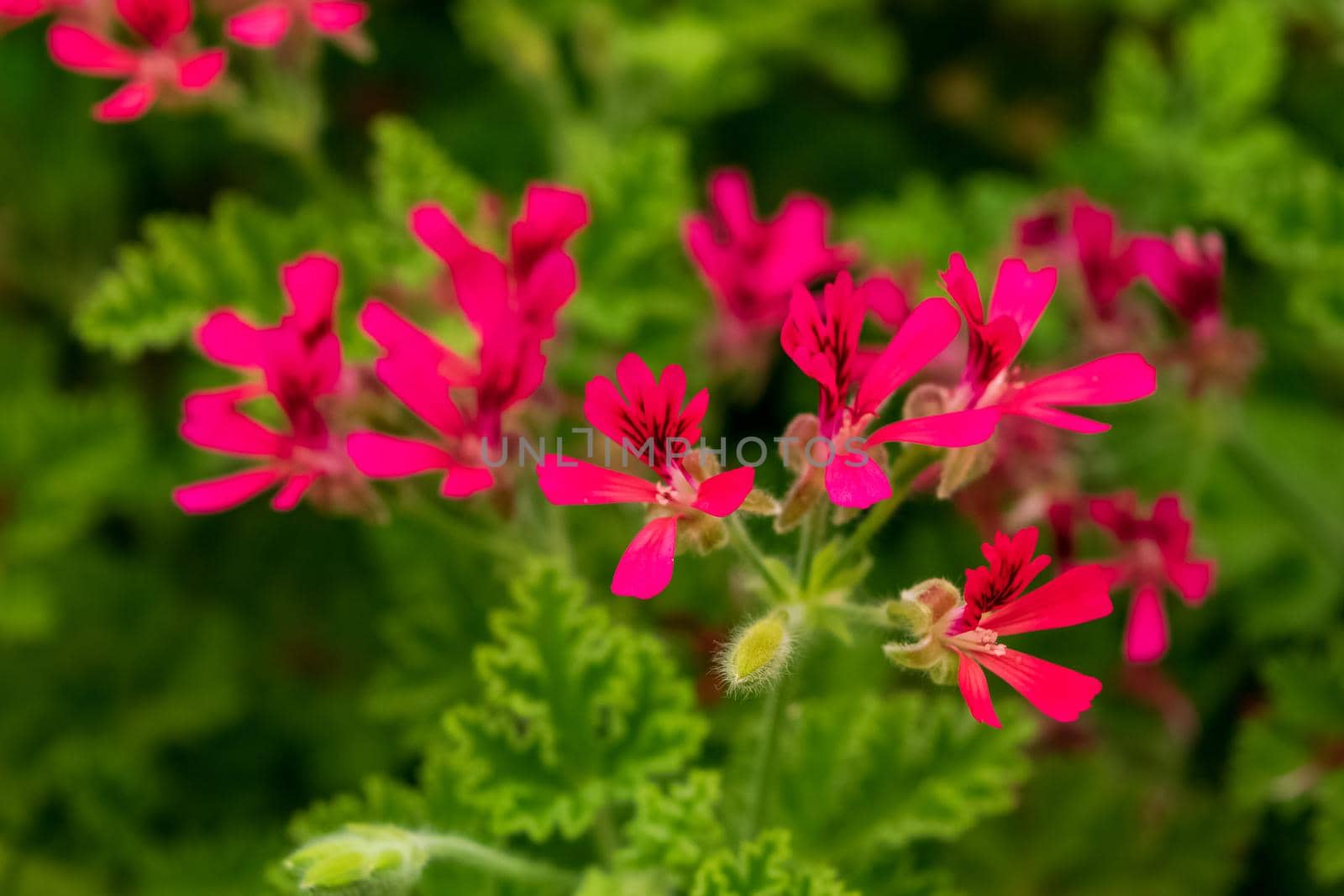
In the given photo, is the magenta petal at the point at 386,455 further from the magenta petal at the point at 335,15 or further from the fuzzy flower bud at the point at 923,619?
the magenta petal at the point at 335,15

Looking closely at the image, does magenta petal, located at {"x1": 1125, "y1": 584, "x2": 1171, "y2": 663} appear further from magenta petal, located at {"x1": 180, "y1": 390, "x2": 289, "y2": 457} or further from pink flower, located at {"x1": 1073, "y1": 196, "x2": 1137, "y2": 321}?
magenta petal, located at {"x1": 180, "y1": 390, "x2": 289, "y2": 457}

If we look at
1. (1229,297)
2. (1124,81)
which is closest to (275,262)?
(1124,81)

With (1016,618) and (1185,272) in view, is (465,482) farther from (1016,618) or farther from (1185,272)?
(1185,272)

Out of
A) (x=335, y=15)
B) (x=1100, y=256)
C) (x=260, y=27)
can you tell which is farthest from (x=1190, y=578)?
(x=260, y=27)

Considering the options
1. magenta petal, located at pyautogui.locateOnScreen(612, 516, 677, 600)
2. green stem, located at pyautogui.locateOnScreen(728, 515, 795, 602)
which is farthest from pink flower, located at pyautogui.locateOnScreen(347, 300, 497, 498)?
green stem, located at pyautogui.locateOnScreen(728, 515, 795, 602)

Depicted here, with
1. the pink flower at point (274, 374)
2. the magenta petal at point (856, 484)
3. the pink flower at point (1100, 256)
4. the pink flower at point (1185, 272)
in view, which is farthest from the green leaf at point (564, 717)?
the pink flower at point (1185, 272)

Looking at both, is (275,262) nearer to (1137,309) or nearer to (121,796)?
(121,796)
